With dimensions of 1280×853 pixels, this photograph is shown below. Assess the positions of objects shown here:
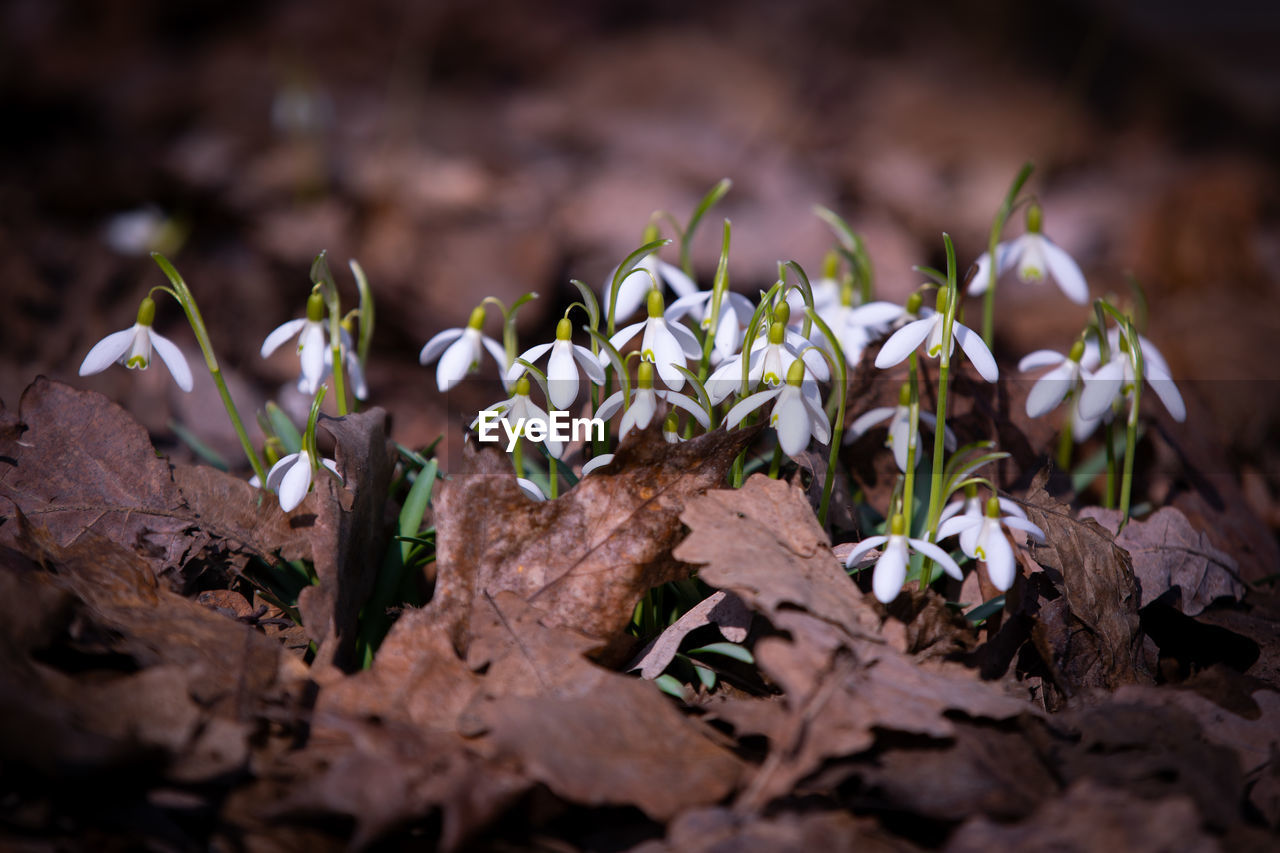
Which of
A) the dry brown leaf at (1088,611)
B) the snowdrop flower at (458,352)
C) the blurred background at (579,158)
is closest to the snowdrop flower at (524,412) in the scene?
the snowdrop flower at (458,352)

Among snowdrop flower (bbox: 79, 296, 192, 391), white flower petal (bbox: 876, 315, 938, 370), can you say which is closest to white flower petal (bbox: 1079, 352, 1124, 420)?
white flower petal (bbox: 876, 315, 938, 370)

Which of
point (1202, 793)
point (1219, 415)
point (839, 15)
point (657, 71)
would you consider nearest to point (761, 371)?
point (1202, 793)

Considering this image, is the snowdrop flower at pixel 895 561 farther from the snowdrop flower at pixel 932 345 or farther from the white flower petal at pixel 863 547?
the snowdrop flower at pixel 932 345

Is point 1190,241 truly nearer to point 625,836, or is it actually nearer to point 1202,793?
point 1202,793

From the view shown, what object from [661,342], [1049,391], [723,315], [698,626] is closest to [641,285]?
[723,315]

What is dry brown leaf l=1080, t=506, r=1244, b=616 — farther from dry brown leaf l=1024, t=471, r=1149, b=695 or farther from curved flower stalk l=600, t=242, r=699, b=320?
curved flower stalk l=600, t=242, r=699, b=320

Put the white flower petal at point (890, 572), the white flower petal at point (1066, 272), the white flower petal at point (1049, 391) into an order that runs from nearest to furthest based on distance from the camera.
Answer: the white flower petal at point (890, 572) → the white flower petal at point (1049, 391) → the white flower petal at point (1066, 272)
